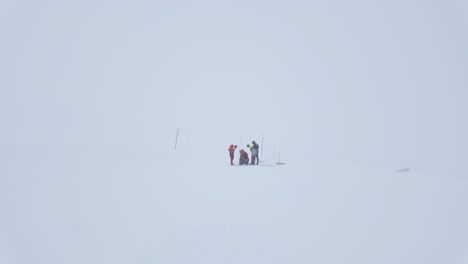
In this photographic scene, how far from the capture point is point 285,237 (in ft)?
33.7

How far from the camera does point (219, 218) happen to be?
11.3m

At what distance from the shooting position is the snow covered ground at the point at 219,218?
9789 mm

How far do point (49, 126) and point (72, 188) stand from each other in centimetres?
2858

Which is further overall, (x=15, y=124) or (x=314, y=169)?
(x=15, y=124)

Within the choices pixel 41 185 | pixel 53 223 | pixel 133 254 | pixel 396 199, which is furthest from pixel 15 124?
pixel 396 199

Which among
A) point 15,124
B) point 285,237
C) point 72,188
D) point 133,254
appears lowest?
point 133,254

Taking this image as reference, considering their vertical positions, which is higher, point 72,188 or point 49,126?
point 49,126

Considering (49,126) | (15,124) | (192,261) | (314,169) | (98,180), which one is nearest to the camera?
(192,261)

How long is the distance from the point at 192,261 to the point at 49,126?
35.1 meters

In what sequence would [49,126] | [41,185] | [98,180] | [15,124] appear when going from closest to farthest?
1. [41,185]
2. [98,180]
3. [15,124]
4. [49,126]

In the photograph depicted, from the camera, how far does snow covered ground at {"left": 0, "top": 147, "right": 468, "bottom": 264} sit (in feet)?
32.1

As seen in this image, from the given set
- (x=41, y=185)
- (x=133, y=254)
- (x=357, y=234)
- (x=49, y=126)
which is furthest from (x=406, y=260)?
(x=49, y=126)

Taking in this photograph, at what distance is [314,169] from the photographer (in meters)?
19.4

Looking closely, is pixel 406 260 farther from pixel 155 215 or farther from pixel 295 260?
pixel 155 215
